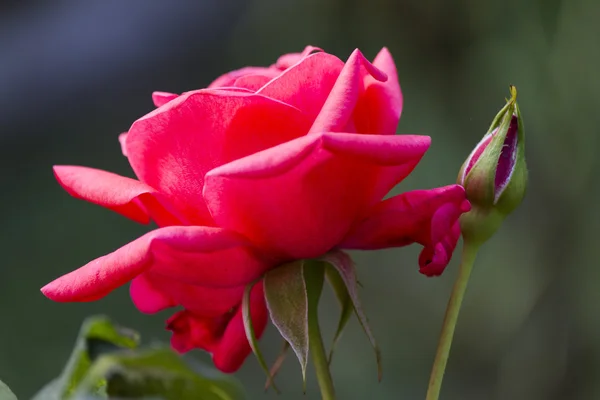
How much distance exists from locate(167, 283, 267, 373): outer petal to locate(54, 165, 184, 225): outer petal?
0.05m

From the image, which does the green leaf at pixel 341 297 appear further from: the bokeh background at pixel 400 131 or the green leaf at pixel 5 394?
the bokeh background at pixel 400 131

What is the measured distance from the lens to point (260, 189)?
23 cm

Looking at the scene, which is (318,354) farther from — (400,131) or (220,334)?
(400,131)

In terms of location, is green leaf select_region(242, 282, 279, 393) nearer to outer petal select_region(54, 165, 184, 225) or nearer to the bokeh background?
outer petal select_region(54, 165, 184, 225)

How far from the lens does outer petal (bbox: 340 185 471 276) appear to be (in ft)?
→ 0.82

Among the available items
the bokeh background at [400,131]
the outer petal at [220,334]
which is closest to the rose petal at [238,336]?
the outer petal at [220,334]

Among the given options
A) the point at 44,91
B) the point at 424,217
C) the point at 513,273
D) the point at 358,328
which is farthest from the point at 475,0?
the point at 424,217

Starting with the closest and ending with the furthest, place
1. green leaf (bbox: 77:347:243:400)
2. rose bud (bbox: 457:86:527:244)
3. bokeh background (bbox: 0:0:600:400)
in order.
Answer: green leaf (bbox: 77:347:243:400) → rose bud (bbox: 457:86:527:244) → bokeh background (bbox: 0:0:600:400)

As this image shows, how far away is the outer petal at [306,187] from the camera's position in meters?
0.21


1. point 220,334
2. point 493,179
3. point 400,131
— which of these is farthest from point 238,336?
point 400,131

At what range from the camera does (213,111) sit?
240 mm

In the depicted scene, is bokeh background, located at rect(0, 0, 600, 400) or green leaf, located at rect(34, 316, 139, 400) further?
bokeh background, located at rect(0, 0, 600, 400)

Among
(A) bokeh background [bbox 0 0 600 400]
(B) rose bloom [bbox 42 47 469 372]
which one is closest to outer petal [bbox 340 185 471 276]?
(B) rose bloom [bbox 42 47 469 372]

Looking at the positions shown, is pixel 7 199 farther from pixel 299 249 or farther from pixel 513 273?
pixel 299 249
